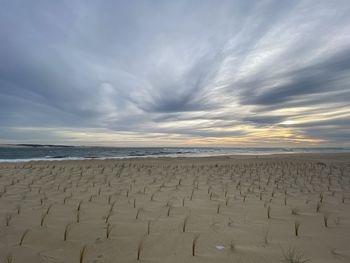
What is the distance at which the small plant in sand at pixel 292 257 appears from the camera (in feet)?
9.08

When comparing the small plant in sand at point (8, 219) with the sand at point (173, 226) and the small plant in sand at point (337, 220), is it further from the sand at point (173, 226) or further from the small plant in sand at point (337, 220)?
the small plant in sand at point (337, 220)

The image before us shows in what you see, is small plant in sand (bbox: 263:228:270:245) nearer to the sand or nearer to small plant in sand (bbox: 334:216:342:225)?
the sand

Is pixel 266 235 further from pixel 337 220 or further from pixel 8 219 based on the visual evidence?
pixel 8 219

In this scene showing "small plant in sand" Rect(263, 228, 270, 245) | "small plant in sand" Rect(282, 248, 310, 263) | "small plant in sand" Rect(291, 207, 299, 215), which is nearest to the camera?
"small plant in sand" Rect(282, 248, 310, 263)

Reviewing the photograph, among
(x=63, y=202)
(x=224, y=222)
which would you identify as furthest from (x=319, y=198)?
(x=63, y=202)

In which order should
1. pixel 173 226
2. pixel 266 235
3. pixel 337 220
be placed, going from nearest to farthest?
pixel 266 235, pixel 173 226, pixel 337 220

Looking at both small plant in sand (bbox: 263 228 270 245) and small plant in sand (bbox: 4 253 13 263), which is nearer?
small plant in sand (bbox: 4 253 13 263)

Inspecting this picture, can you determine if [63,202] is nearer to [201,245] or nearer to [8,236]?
[8,236]

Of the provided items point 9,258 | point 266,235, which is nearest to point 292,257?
point 266,235

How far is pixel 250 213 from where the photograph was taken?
4723 millimetres

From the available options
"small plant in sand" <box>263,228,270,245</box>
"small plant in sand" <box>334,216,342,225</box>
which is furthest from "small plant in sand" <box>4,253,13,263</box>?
"small plant in sand" <box>334,216,342,225</box>

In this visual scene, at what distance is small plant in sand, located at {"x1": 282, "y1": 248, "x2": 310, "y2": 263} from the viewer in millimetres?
2768

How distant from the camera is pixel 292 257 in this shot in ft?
9.17

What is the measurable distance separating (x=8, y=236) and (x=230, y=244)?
10.4 feet
